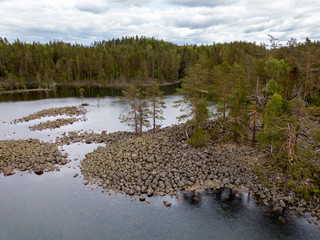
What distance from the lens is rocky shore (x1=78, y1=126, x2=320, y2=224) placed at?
2273 cm

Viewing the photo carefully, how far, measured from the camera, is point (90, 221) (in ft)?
65.9

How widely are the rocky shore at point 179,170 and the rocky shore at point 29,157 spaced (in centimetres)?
437

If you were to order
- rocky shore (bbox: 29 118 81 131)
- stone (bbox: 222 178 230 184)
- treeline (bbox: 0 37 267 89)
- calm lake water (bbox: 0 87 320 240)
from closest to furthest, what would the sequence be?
calm lake water (bbox: 0 87 320 240) < stone (bbox: 222 178 230 184) < rocky shore (bbox: 29 118 81 131) < treeline (bbox: 0 37 267 89)

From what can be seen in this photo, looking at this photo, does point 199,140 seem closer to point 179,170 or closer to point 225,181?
point 179,170

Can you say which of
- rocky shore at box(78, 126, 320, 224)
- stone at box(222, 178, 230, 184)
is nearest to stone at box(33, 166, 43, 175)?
rocky shore at box(78, 126, 320, 224)

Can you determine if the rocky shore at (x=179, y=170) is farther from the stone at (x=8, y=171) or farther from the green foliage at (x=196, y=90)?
the stone at (x=8, y=171)

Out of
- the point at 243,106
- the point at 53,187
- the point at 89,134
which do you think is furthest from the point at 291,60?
the point at 53,187

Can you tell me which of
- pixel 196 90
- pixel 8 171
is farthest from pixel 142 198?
pixel 8 171

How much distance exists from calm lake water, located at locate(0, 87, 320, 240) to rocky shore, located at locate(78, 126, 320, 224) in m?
1.31

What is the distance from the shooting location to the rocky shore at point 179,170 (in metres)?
22.7

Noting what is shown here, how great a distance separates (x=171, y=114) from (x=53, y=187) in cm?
3574

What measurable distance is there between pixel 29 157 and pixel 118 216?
18410 millimetres

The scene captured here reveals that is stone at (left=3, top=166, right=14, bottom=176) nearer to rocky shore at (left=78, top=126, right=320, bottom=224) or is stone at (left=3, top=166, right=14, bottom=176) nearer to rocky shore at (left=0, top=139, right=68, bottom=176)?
rocky shore at (left=0, top=139, right=68, bottom=176)

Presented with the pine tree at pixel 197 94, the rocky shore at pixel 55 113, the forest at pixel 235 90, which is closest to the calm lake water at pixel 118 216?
the forest at pixel 235 90
